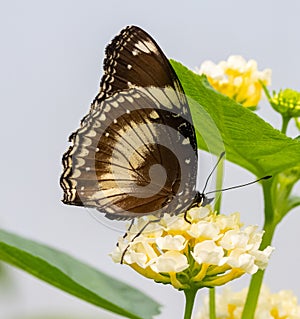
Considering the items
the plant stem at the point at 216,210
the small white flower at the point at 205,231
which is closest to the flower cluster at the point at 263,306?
the plant stem at the point at 216,210

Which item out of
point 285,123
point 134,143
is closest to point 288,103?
point 285,123

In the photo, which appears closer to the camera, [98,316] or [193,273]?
[193,273]

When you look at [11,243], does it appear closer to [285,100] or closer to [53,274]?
[53,274]

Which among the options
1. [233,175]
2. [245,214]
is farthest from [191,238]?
[245,214]

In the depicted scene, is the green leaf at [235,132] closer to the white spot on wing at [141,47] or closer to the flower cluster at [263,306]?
the white spot on wing at [141,47]

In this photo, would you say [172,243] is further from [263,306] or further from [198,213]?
[263,306]

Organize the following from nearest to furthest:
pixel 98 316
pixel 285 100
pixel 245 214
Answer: pixel 285 100, pixel 98 316, pixel 245 214

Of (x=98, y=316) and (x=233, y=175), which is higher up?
(x=233, y=175)
